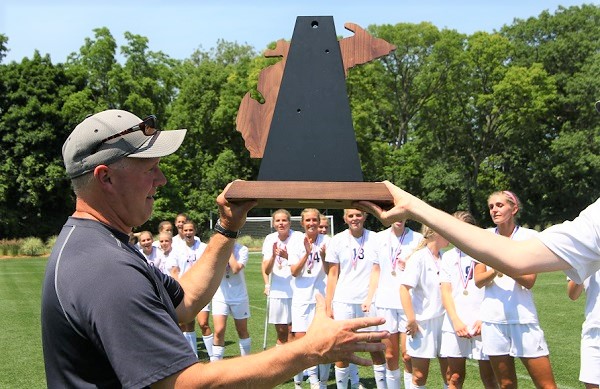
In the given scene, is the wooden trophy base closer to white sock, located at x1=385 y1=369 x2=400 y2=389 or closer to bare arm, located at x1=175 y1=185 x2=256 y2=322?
bare arm, located at x1=175 y1=185 x2=256 y2=322

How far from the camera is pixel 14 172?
4609cm

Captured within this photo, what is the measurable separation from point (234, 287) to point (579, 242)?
823 cm

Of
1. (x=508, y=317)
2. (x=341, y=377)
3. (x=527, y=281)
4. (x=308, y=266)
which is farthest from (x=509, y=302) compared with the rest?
(x=308, y=266)

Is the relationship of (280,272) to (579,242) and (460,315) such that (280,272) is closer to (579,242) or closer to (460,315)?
(460,315)

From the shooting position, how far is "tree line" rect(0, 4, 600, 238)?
1857 inches

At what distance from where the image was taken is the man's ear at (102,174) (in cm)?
267

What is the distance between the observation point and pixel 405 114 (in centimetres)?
5566

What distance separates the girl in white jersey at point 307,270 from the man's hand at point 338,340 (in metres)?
Answer: 7.41

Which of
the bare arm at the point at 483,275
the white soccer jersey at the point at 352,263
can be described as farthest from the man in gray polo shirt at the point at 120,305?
the white soccer jersey at the point at 352,263

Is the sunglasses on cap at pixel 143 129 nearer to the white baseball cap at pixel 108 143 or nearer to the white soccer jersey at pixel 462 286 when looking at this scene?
the white baseball cap at pixel 108 143

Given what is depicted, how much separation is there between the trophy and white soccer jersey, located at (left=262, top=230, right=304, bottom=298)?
6.49 m

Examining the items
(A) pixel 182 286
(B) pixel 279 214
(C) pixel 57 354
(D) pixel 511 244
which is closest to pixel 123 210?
(C) pixel 57 354

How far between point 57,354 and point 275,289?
27.0ft

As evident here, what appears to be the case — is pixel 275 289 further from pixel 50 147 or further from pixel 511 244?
pixel 50 147
